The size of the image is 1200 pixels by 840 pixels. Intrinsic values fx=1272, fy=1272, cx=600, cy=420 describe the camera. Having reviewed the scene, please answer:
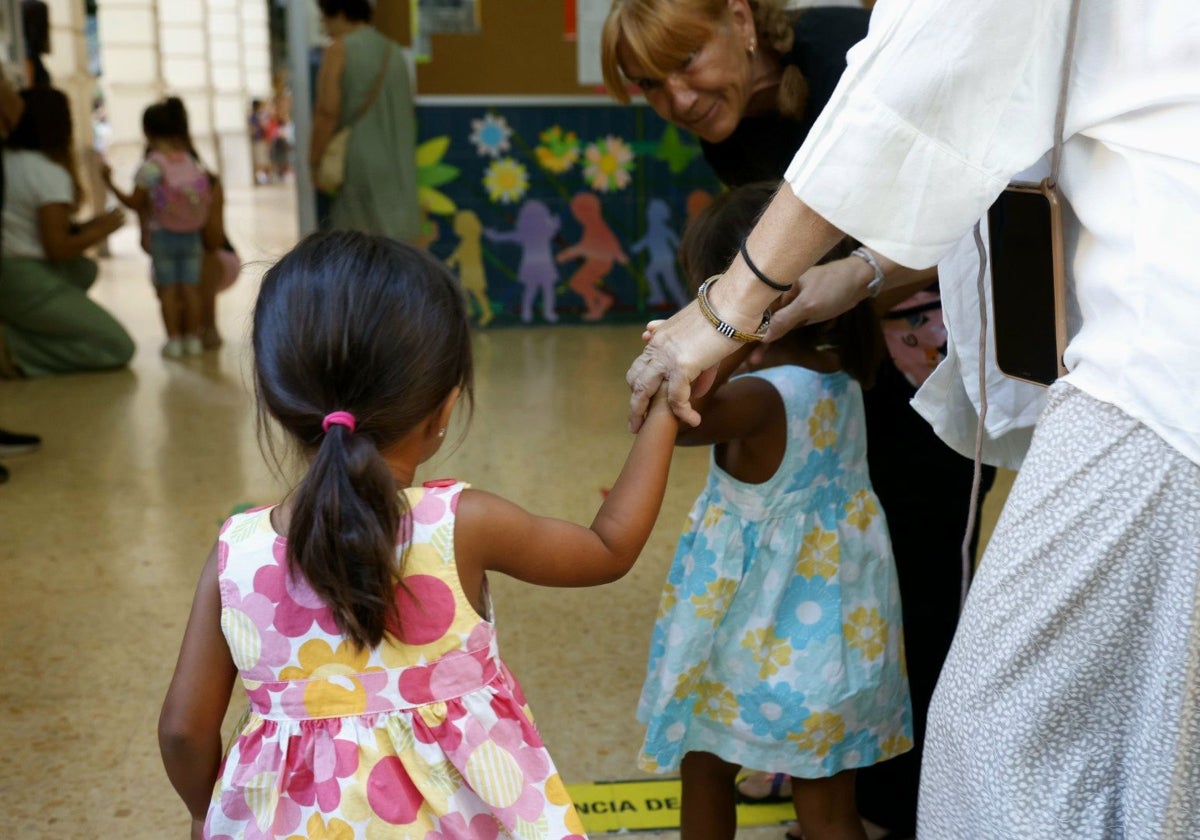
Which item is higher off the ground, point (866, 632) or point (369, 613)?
point (369, 613)

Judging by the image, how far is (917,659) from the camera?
2.05 metres

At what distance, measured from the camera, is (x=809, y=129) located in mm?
1910

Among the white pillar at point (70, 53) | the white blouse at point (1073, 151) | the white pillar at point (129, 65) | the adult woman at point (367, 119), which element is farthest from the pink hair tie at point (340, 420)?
the white pillar at point (129, 65)

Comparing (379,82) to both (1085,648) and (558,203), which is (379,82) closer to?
(558,203)

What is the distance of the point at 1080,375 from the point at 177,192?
5665 mm

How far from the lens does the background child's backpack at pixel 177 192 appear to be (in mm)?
6055

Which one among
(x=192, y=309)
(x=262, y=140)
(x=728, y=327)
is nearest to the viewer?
(x=728, y=327)

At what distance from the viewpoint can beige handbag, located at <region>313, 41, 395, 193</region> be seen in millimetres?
5918

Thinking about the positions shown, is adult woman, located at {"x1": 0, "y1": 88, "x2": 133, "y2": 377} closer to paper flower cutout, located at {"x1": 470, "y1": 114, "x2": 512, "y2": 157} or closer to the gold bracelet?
paper flower cutout, located at {"x1": 470, "y1": 114, "x2": 512, "y2": 157}

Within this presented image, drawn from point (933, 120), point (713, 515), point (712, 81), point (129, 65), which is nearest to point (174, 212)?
point (712, 81)

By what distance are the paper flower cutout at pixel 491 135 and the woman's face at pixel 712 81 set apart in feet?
14.9

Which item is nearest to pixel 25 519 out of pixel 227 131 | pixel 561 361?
pixel 561 361

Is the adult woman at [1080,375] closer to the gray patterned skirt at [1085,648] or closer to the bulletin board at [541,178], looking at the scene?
the gray patterned skirt at [1085,648]

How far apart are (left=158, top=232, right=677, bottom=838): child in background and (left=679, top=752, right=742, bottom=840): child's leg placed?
0.59 m
